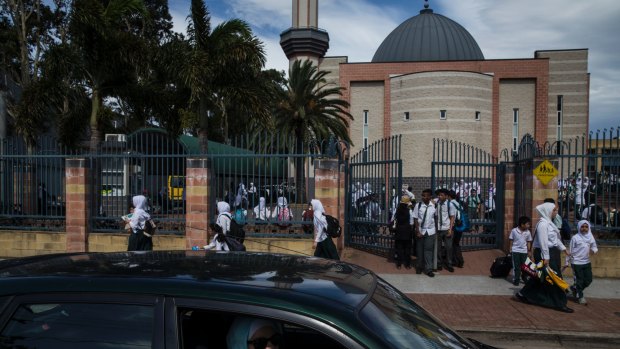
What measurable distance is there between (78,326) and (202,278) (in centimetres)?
58

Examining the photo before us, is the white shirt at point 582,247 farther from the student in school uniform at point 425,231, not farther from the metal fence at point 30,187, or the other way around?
the metal fence at point 30,187

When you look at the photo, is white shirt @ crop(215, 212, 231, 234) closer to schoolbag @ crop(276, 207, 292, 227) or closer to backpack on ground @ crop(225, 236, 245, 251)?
backpack on ground @ crop(225, 236, 245, 251)

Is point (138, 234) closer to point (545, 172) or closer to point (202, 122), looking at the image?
point (202, 122)

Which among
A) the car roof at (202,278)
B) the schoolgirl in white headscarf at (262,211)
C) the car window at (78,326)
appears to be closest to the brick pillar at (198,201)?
the schoolgirl in white headscarf at (262,211)

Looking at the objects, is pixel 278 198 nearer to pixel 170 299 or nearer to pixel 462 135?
pixel 170 299

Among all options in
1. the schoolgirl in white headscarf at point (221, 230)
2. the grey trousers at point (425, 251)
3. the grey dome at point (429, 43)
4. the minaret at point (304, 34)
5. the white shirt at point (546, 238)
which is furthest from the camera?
the grey dome at point (429, 43)

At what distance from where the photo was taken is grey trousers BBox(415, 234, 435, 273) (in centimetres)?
1072

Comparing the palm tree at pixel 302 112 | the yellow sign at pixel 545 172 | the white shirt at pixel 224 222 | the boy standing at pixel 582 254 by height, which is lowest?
the boy standing at pixel 582 254

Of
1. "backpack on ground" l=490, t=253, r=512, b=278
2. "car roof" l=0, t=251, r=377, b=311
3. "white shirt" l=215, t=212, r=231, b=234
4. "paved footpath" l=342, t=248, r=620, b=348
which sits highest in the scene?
"car roof" l=0, t=251, r=377, b=311

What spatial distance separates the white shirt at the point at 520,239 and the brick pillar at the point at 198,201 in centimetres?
684

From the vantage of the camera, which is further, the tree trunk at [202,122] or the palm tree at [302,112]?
the palm tree at [302,112]

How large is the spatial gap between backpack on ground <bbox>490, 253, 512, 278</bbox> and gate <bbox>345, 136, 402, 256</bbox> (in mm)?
2373

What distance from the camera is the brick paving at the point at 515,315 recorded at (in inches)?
283

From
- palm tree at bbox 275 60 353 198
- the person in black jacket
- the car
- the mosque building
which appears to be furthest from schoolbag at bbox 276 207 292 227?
the mosque building
